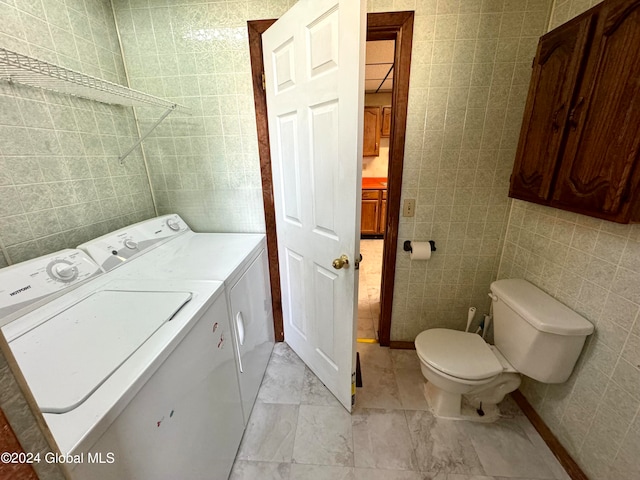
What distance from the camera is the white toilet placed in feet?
3.64

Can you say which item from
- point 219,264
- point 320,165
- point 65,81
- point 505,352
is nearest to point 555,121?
point 320,165

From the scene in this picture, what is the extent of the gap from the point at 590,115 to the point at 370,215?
3094 millimetres

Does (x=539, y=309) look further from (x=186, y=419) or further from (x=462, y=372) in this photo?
(x=186, y=419)

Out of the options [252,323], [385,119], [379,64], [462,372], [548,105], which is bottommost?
[462,372]

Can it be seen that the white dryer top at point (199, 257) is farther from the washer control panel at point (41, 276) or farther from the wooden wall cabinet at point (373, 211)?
the wooden wall cabinet at point (373, 211)

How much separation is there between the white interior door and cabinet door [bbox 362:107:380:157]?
116 inches

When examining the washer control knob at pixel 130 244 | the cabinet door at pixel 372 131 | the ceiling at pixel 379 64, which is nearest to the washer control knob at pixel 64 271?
the washer control knob at pixel 130 244

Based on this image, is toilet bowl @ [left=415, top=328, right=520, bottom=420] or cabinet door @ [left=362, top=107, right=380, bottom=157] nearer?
toilet bowl @ [left=415, top=328, right=520, bottom=420]

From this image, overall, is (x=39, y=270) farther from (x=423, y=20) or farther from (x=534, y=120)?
(x=534, y=120)

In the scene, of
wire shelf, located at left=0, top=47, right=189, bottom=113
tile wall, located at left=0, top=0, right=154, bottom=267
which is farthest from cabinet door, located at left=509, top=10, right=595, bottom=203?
tile wall, located at left=0, top=0, right=154, bottom=267

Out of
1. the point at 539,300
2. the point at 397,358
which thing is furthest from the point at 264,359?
the point at 539,300

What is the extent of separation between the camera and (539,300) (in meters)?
1.24

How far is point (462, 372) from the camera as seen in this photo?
125cm

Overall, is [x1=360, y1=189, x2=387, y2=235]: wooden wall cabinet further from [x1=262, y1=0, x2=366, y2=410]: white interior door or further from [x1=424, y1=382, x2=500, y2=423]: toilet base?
[x1=424, y1=382, x2=500, y2=423]: toilet base
